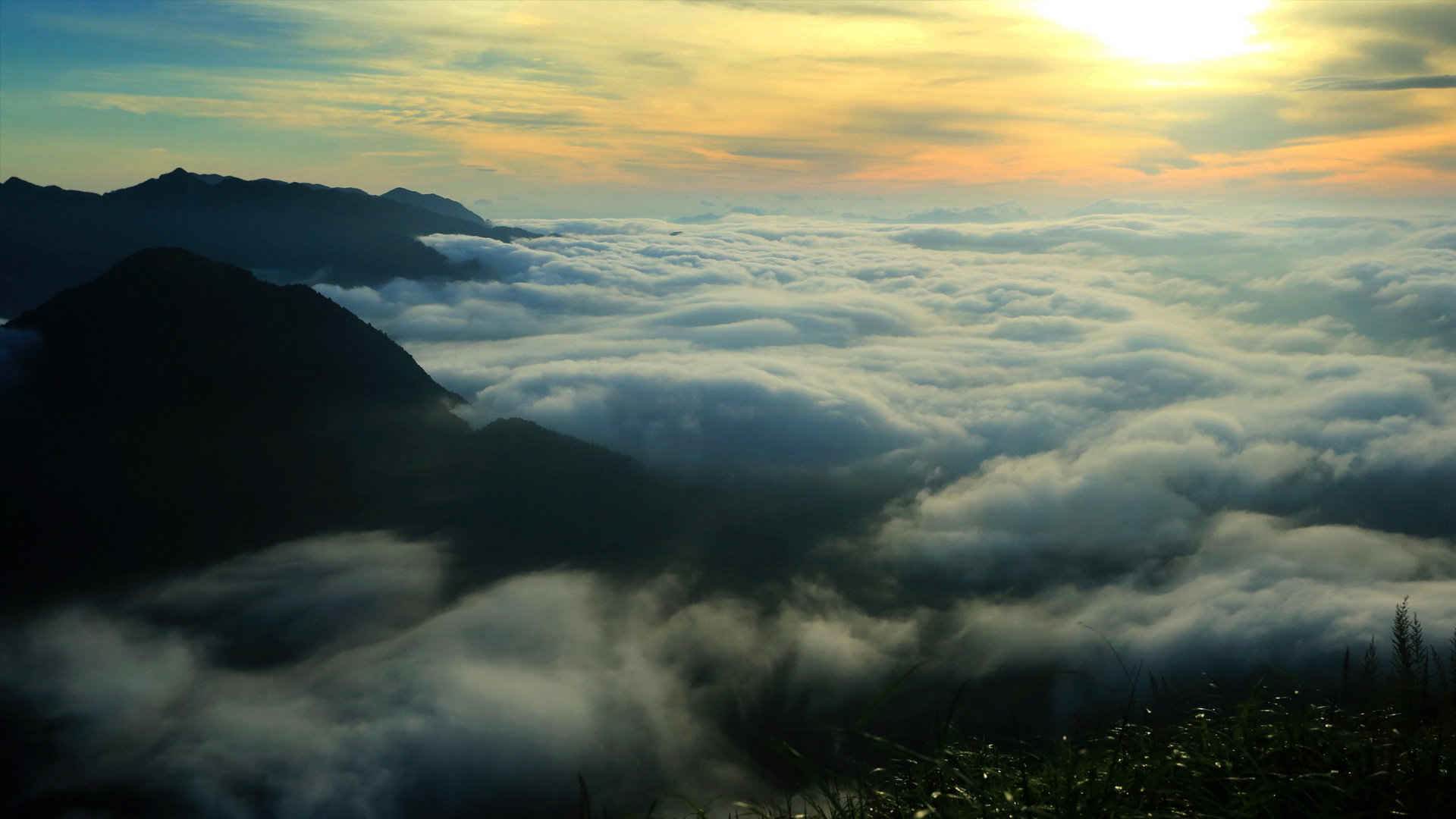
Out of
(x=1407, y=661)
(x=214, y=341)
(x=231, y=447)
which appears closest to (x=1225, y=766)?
(x=1407, y=661)

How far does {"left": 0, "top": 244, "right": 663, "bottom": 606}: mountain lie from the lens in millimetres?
157500

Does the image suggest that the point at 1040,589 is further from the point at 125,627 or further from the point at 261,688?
the point at 125,627

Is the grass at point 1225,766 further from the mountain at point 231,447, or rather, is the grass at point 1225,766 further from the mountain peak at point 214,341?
the mountain peak at point 214,341

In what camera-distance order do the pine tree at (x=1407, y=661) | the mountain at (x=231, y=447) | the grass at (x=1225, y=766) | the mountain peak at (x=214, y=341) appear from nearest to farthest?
the grass at (x=1225, y=766) < the pine tree at (x=1407, y=661) < the mountain at (x=231, y=447) < the mountain peak at (x=214, y=341)

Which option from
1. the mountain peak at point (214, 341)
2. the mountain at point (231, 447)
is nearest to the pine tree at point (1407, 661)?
the mountain at point (231, 447)

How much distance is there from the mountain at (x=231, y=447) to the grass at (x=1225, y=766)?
550 feet

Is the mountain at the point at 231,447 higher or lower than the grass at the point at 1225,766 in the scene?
lower

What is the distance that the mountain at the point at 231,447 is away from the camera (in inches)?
6201

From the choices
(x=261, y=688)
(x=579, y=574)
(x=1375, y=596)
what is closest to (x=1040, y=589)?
(x=1375, y=596)

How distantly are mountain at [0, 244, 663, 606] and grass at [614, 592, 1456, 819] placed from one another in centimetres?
16757

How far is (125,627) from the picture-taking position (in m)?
139

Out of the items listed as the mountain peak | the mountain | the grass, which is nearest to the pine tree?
the grass

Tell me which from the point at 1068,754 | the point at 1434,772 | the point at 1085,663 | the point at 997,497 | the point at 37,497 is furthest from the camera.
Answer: the point at 997,497

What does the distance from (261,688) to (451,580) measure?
134ft
